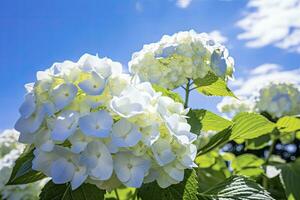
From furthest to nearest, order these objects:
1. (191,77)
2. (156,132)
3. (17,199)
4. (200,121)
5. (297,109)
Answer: (297,109)
(17,199)
(191,77)
(200,121)
(156,132)

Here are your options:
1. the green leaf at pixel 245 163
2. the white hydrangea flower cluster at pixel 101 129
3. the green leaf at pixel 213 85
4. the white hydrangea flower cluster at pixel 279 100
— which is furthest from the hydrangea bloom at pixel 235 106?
the white hydrangea flower cluster at pixel 101 129

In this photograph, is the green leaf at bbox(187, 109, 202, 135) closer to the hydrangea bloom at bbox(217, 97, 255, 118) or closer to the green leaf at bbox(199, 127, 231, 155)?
the green leaf at bbox(199, 127, 231, 155)

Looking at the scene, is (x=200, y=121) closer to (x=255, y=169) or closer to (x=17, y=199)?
(x=255, y=169)

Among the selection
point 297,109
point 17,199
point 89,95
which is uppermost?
point 297,109

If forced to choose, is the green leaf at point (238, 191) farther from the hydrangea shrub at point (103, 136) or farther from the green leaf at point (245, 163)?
the green leaf at point (245, 163)

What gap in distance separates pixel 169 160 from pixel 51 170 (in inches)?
8.4

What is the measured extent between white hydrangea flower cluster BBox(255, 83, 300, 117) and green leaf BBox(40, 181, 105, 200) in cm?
184

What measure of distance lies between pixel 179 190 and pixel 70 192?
22cm

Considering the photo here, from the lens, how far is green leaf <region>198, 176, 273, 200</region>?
121cm

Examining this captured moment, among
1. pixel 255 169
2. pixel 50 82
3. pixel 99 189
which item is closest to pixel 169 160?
pixel 99 189

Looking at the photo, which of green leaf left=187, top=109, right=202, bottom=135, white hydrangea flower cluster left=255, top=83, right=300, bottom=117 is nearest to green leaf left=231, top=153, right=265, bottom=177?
white hydrangea flower cluster left=255, top=83, right=300, bottom=117

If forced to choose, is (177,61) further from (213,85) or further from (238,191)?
(238,191)

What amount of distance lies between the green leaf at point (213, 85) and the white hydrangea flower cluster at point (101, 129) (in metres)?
0.49

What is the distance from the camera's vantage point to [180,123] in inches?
38.2
